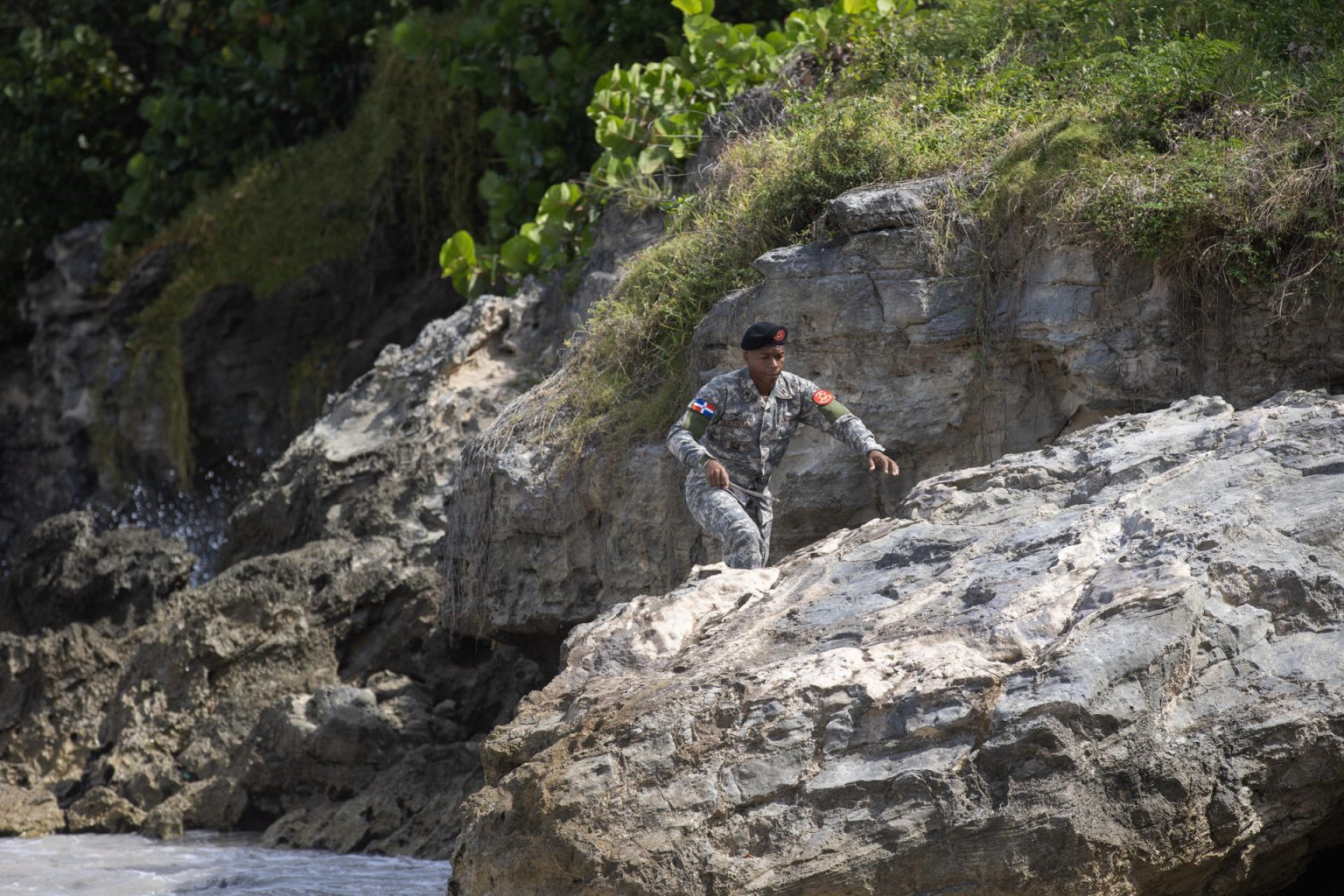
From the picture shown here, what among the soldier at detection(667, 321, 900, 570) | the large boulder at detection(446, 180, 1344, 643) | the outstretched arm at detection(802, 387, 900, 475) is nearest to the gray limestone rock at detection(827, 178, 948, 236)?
the large boulder at detection(446, 180, 1344, 643)

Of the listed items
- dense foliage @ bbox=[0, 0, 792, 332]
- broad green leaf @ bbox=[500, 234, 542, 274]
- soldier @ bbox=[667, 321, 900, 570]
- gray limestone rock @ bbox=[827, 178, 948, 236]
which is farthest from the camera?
dense foliage @ bbox=[0, 0, 792, 332]

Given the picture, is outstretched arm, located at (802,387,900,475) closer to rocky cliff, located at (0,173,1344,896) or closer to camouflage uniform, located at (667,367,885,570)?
camouflage uniform, located at (667,367,885,570)

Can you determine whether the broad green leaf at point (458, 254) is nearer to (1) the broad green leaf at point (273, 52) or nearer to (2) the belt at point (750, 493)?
(2) the belt at point (750, 493)

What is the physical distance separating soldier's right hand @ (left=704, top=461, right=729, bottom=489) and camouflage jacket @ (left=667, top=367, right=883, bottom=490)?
26 centimetres

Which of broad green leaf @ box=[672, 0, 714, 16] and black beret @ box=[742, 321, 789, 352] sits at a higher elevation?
broad green leaf @ box=[672, 0, 714, 16]

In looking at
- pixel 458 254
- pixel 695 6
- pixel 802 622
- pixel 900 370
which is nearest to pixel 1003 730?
pixel 802 622

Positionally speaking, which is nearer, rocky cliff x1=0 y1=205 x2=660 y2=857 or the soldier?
the soldier

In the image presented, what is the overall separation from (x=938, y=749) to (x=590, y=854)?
3.64 feet

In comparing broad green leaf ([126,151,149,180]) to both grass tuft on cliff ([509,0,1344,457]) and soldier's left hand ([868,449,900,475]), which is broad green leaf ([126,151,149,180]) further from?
soldier's left hand ([868,449,900,475])

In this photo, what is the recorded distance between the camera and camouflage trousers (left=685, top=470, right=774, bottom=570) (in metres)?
6.61

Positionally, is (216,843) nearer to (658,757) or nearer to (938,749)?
(658,757)

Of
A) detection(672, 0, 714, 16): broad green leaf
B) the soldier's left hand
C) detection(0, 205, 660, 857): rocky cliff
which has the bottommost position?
detection(0, 205, 660, 857): rocky cliff

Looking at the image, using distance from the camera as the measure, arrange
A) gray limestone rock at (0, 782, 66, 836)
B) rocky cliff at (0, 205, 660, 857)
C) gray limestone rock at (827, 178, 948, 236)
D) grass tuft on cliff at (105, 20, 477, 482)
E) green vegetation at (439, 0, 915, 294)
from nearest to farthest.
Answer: gray limestone rock at (827, 178, 948, 236), rocky cliff at (0, 205, 660, 857), gray limestone rock at (0, 782, 66, 836), green vegetation at (439, 0, 915, 294), grass tuft on cliff at (105, 20, 477, 482)

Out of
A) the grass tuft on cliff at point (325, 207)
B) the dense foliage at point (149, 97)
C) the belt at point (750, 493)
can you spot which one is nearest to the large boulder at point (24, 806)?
the belt at point (750, 493)
